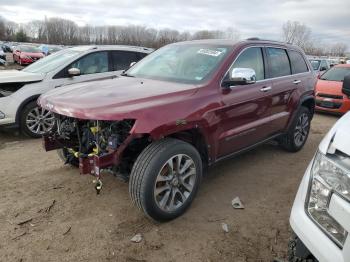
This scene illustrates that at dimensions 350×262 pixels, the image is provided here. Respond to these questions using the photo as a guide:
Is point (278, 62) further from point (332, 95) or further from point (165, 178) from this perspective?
point (332, 95)

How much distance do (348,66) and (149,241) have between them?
961 centimetres

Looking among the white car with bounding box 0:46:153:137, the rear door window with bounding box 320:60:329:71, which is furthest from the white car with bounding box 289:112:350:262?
the rear door window with bounding box 320:60:329:71

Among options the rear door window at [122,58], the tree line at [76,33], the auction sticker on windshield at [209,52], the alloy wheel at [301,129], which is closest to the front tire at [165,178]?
the auction sticker on windshield at [209,52]

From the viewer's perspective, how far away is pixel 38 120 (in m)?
A: 5.99

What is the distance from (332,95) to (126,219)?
7.77 metres

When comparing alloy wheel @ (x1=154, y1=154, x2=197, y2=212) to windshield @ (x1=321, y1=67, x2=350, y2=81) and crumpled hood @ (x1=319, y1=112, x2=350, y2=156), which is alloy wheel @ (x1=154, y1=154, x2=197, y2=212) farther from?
windshield @ (x1=321, y1=67, x2=350, y2=81)

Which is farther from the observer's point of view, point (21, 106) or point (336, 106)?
point (336, 106)

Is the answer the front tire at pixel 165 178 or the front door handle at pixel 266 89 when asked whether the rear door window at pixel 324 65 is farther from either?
the front tire at pixel 165 178

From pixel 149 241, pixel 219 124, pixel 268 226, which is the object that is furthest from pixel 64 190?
pixel 268 226

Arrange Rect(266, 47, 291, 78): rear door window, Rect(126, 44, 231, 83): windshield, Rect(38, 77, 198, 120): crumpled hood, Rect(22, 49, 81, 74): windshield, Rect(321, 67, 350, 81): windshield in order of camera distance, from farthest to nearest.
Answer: Rect(321, 67, 350, 81): windshield → Rect(22, 49, 81, 74): windshield → Rect(266, 47, 291, 78): rear door window → Rect(126, 44, 231, 83): windshield → Rect(38, 77, 198, 120): crumpled hood

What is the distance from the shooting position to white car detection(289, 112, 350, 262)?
1.65 meters

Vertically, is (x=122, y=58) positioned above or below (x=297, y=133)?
above

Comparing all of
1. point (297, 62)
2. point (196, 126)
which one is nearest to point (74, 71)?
point (196, 126)

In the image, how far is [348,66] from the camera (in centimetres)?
1029
